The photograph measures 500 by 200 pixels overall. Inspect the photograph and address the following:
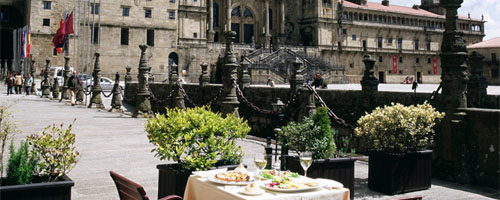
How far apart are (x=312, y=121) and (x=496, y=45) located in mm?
54452

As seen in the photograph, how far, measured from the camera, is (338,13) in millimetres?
58188

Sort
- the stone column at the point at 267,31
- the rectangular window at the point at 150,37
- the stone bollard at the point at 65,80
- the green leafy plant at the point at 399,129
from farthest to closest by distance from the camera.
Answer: the stone column at the point at 267,31, the rectangular window at the point at 150,37, the stone bollard at the point at 65,80, the green leafy plant at the point at 399,129

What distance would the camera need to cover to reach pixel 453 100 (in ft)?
25.0

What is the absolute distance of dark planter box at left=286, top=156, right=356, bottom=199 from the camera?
5.68 metres

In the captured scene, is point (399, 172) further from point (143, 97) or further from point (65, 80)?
point (65, 80)

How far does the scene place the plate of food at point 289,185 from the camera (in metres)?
3.65

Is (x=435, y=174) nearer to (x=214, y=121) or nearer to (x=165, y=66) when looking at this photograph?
(x=214, y=121)

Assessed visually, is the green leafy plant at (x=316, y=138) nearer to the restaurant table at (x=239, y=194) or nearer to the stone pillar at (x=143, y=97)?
the restaurant table at (x=239, y=194)

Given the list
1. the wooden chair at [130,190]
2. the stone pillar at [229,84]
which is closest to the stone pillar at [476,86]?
the stone pillar at [229,84]

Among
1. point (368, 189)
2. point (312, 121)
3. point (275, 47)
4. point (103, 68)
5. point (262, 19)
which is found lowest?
point (368, 189)

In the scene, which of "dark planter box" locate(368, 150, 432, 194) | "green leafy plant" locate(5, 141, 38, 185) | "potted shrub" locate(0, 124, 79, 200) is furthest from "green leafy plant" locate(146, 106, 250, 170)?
"dark planter box" locate(368, 150, 432, 194)

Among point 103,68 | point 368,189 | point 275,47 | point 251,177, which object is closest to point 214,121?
point 251,177

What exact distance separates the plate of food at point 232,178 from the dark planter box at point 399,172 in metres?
3.23

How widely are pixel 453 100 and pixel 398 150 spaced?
67.7 inches
